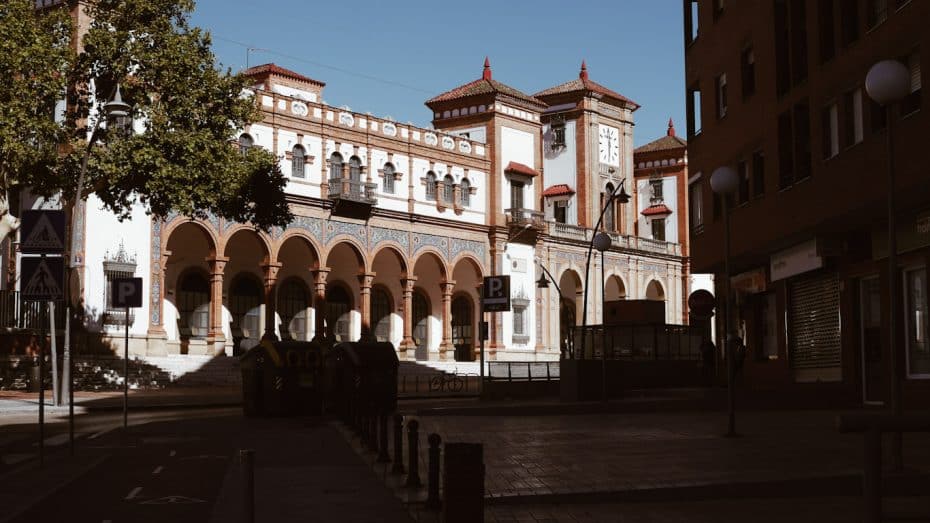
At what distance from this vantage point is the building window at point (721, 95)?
102 feet

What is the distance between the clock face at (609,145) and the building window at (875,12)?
47.3 m

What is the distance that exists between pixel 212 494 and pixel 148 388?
28.6 metres

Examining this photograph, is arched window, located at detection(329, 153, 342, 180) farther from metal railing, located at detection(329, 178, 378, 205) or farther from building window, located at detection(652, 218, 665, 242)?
building window, located at detection(652, 218, 665, 242)

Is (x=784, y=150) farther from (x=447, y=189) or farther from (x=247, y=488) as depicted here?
(x=447, y=189)

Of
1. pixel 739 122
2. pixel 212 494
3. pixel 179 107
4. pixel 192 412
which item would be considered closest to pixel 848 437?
pixel 212 494

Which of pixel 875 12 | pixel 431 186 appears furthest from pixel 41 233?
pixel 431 186

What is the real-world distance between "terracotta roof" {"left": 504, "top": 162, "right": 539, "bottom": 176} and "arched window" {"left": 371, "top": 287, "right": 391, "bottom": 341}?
965 centimetres

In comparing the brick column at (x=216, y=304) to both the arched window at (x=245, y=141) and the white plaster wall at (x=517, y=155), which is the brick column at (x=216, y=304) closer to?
the arched window at (x=245, y=141)

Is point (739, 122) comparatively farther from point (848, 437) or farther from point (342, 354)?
point (848, 437)

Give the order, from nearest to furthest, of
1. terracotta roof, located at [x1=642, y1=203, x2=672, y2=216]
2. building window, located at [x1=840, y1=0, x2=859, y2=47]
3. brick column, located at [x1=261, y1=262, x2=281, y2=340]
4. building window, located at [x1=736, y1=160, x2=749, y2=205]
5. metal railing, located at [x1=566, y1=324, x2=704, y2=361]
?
1. building window, located at [x1=840, y1=0, x2=859, y2=47]
2. building window, located at [x1=736, y1=160, x2=749, y2=205]
3. metal railing, located at [x1=566, y1=324, x2=704, y2=361]
4. brick column, located at [x1=261, y1=262, x2=281, y2=340]
5. terracotta roof, located at [x1=642, y1=203, x2=672, y2=216]

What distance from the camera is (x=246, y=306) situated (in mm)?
50250

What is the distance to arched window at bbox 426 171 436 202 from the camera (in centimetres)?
5612

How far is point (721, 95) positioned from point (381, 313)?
1120 inches

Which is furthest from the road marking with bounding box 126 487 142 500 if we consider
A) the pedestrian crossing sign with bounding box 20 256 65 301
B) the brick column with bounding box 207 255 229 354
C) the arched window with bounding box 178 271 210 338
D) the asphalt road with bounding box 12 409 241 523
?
the arched window with bounding box 178 271 210 338
